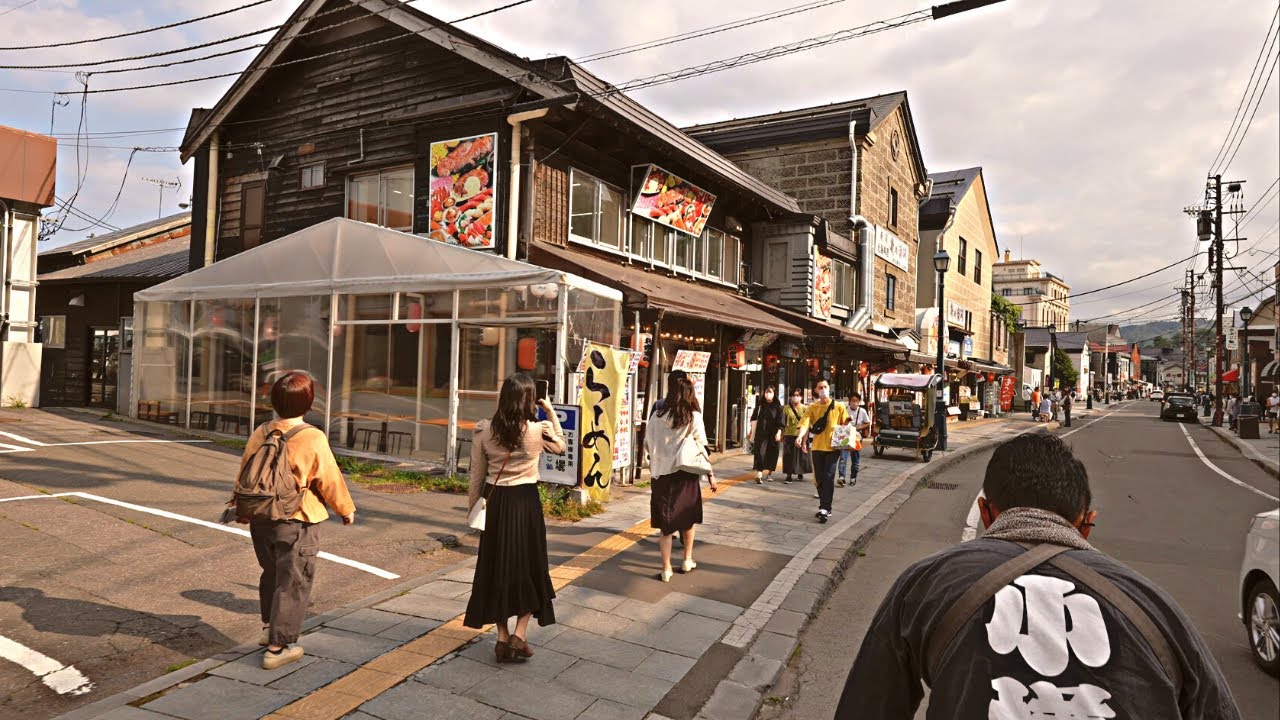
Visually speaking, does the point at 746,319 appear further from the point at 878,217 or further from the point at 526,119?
Answer: the point at 878,217

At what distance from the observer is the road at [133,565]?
4.40m

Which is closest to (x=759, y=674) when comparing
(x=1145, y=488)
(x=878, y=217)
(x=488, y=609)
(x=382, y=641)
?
(x=488, y=609)

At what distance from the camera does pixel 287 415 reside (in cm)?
452

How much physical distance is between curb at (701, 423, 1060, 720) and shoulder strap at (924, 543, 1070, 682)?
16.8 inches

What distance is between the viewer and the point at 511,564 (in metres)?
4.59

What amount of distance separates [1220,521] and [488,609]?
1100cm

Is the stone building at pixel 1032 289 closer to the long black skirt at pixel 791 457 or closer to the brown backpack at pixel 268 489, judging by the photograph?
the long black skirt at pixel 791 457

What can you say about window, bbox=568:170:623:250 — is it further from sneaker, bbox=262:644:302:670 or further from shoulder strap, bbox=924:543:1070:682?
shoulder strap, bbox=924:543:1070:682

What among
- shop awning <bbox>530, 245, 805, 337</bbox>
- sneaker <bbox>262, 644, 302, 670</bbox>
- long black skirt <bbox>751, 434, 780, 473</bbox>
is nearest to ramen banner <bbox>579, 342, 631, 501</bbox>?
shop awning <bbox>530, 245, 805, 337</bbox>

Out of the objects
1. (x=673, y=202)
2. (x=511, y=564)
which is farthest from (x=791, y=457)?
(x=511, y=564)

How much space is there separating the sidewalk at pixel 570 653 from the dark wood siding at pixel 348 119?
7582 millimetres

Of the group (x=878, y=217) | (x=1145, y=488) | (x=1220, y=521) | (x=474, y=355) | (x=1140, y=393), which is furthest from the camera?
(x=1140, y=393)

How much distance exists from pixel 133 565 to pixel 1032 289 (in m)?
100

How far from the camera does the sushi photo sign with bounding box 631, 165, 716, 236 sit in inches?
578
